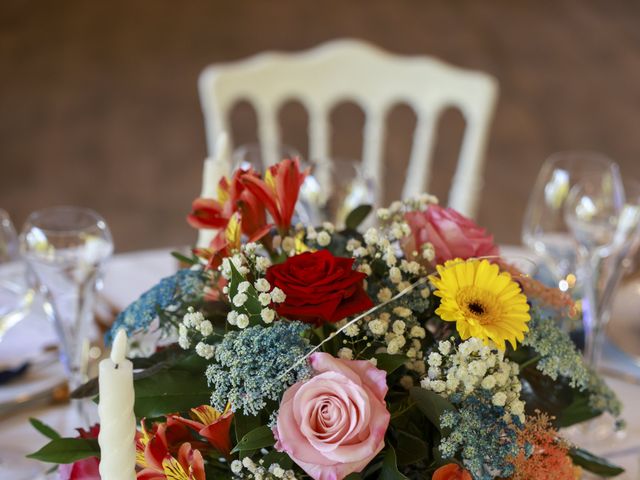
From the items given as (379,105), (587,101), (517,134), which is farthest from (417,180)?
(587,101)

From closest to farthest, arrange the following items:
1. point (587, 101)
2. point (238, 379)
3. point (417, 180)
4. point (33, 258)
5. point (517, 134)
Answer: point (238, 379), point (33, 258), point (417, 180), point (517, 134), point (587, 101)

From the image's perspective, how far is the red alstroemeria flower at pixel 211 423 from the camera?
0.70 meters

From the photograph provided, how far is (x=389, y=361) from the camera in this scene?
27.8 inches

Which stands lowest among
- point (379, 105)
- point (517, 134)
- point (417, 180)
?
point (517, 134)

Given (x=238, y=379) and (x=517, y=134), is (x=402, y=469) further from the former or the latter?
(x=517, y=134)

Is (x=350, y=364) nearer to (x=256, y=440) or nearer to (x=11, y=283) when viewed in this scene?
(x=256, y=440)

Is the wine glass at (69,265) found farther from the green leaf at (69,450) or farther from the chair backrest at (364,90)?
the chair backrest at (364,90)

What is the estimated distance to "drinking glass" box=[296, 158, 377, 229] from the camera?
4.48ft

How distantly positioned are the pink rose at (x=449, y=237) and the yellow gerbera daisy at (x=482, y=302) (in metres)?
0.08

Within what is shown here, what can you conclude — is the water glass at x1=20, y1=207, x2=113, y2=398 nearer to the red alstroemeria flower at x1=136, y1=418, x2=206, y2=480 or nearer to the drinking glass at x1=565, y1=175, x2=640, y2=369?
the red alstroemeria flower at x1=136, y1=418, x2=206, y2=480

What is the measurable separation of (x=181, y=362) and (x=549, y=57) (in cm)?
475

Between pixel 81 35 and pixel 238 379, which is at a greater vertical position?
pixel 238 379

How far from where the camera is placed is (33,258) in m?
1.06

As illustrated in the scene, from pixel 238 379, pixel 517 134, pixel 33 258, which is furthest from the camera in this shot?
pixel 517 134
